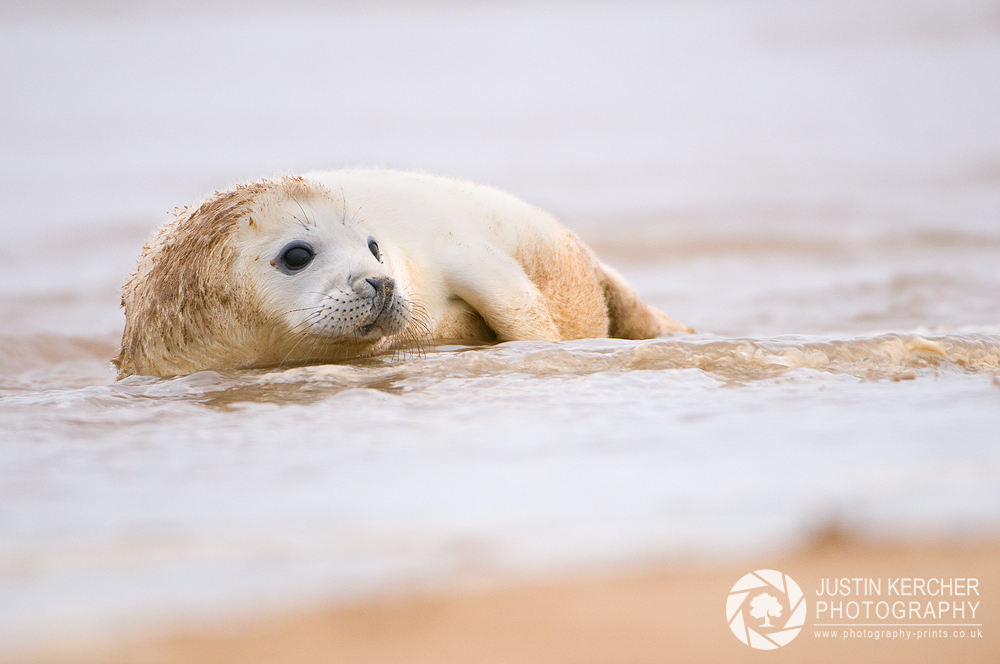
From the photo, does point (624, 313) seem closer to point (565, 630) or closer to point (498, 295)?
point (498, 295)

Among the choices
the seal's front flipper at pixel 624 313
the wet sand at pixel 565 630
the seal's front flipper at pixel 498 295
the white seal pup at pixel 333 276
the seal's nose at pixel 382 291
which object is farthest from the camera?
the seal's front flipper at pixel 624 313

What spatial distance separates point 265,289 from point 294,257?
0.49 ft

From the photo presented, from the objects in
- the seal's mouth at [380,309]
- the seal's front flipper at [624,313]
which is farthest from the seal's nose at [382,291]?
the seal's front flipper at [624,313]

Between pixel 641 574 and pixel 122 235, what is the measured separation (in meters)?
10.0

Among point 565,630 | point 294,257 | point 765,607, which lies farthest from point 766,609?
point 294,257

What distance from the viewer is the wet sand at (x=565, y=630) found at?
64.6 inches

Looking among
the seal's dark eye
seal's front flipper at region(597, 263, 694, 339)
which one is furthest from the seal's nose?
seal's front flipper at region(597, 263, 694, 339)

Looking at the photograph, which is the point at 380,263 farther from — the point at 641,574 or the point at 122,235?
the point at 122,235

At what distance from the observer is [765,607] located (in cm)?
177

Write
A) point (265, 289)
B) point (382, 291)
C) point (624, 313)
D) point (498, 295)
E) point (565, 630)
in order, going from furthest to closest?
point (624, 313), point (498, 295), point (265, 289), point (382, 291), point (565, 630)

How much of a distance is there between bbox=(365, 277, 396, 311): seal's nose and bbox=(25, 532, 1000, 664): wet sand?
180 centimetres

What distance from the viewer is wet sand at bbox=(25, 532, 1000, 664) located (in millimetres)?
1641

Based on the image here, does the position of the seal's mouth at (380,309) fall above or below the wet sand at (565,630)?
above

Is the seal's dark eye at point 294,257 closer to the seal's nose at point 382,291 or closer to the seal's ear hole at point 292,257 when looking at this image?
the seal's ear hole at point 292,257
